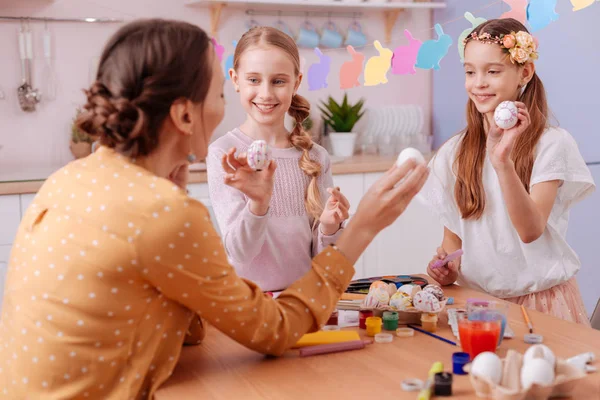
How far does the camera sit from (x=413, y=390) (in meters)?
1.15

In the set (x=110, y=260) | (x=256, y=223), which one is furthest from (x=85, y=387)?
(x=256, y=223)

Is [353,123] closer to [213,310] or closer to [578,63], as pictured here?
[578,63]

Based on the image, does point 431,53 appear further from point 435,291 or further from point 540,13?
point 435,291

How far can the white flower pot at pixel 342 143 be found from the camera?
3953 millimetres

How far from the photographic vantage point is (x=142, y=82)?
1178 mm

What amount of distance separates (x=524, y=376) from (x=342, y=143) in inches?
116

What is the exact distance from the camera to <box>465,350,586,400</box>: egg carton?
1062 mm

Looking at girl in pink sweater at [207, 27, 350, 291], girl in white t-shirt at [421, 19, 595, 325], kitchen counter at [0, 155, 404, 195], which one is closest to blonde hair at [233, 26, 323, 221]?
girl in pink sweater at [207, 27, 350, 291]

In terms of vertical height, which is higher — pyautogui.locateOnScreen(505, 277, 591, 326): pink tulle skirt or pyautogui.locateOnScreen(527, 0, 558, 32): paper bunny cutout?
pyautogui.locateOnScreen(527, 0, 558, 32): paper bunny cutout

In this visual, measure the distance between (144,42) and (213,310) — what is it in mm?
450

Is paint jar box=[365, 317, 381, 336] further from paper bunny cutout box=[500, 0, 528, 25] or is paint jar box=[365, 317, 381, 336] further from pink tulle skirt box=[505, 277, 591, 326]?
paper bunny cutout box=[500, 0, 528, 25]

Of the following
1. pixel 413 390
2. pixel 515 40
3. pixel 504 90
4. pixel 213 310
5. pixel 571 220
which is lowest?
pixel 571 220

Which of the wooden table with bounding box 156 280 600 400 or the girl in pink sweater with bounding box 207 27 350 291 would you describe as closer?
the wooden table with bounding box 156 280 600 400

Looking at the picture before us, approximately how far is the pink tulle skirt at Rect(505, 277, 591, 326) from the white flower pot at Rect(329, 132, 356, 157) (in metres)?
2.11
